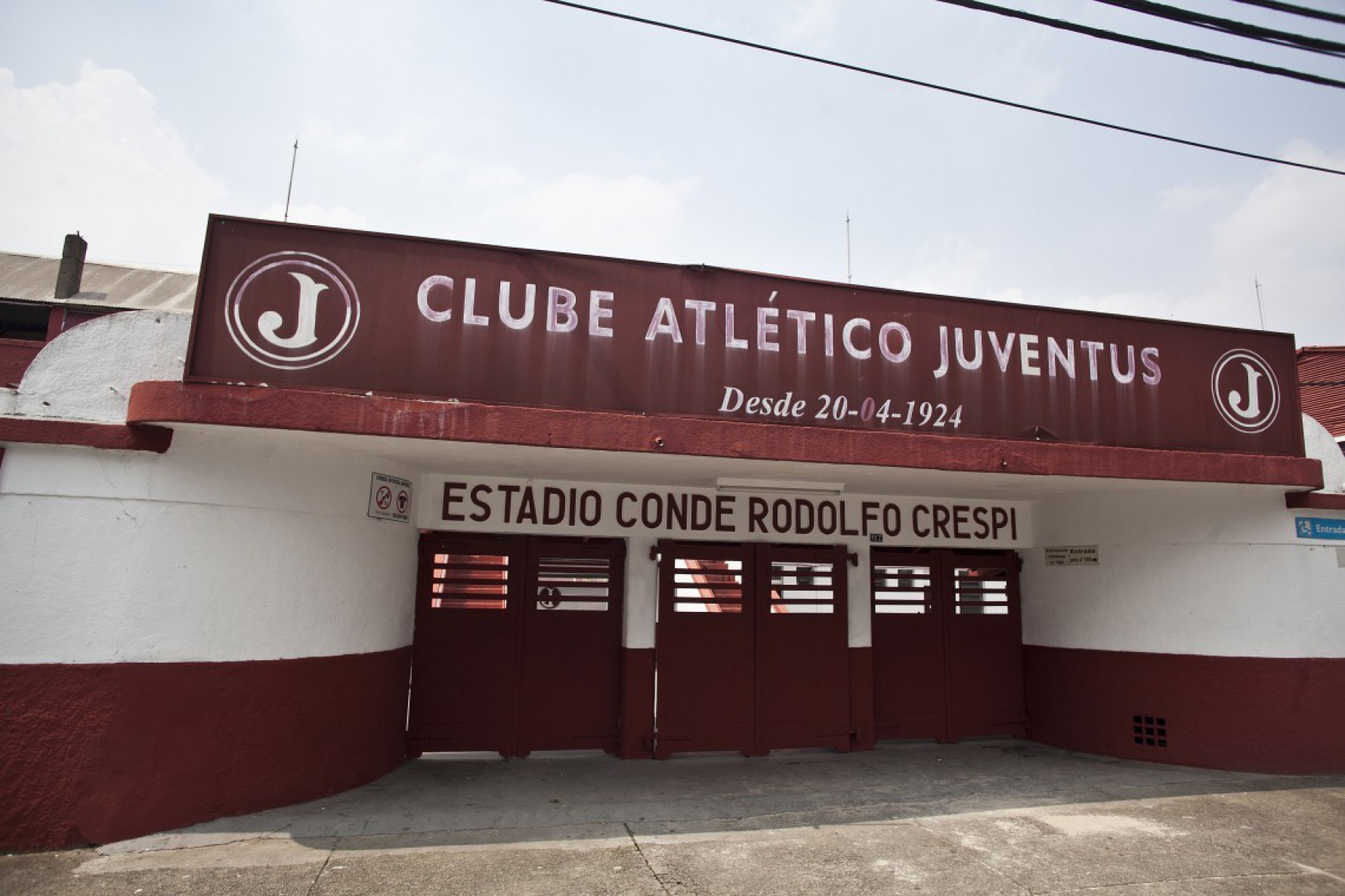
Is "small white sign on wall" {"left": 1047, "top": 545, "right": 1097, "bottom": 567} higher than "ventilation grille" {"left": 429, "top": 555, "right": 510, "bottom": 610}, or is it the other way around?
"small white sign on wall" {"left": 1047, "top": 545, "right": 1097, "bottom": 567}

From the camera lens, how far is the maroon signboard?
20.1 feet

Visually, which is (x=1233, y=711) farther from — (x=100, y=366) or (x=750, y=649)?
(x=100, y=366)

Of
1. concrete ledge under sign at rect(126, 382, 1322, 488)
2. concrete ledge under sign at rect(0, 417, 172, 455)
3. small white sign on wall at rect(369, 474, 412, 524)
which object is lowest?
small white sign on wall at rect(369, 474, 412, 524)

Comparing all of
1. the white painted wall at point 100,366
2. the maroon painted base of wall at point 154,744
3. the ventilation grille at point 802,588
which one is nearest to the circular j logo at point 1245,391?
the ventilation grille at point 802,588

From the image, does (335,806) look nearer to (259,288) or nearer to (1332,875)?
(259,288)

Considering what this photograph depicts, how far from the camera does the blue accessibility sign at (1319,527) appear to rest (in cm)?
846

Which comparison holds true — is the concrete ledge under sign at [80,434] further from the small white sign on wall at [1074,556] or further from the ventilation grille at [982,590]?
the small white sign on wall at [1074,556]

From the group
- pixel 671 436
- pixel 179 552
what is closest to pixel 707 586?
pixel 671 436

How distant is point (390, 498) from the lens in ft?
25.0

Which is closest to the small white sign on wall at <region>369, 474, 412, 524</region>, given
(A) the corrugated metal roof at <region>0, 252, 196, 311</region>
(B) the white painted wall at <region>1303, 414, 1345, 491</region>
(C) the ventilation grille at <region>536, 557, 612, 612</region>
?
Result: (C) the ventilation grille at <region>536, 557, 612, 612</region>

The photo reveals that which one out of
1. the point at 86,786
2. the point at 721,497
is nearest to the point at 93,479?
the point at 86,786

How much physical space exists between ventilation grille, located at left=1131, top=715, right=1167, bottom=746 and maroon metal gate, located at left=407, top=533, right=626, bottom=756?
5.65 metres

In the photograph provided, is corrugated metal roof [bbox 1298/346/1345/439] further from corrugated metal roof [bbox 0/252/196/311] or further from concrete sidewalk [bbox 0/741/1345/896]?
corrugated metal roof [bbox 0/252/196/311]

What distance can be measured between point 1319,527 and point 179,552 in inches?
427
